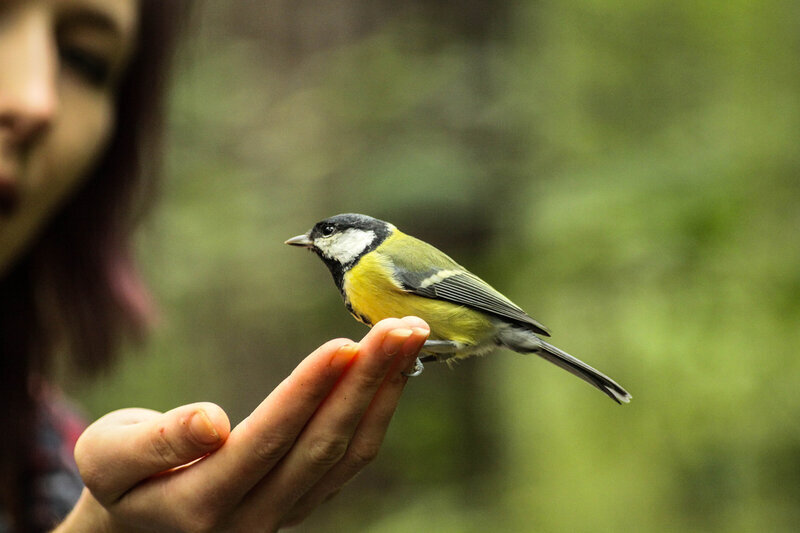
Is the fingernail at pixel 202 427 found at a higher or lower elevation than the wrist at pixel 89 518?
higher

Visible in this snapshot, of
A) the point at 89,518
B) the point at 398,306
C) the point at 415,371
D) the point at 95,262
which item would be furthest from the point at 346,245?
the point at 95,262

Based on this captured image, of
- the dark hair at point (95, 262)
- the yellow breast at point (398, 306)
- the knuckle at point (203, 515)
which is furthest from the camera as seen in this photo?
the dark hair at point (95, 262)

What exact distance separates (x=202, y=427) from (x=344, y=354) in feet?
0.76

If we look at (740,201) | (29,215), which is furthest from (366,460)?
(740,201)

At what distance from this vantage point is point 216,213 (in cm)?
338

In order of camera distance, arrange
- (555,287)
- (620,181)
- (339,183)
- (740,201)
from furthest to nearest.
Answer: (339,183), (555,287), (620,181), (740,201)

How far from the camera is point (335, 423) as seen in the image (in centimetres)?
107

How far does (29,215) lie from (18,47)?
429 mm

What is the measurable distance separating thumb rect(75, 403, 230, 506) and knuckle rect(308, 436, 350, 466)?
0.45 feet

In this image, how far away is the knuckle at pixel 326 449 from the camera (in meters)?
1.08

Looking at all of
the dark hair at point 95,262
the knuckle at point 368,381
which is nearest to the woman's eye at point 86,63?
the dark hair at point 95,262

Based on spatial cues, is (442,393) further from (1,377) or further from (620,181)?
(1,377)

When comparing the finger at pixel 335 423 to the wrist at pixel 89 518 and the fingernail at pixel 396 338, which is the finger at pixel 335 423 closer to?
the fingernail at pixel 396 338

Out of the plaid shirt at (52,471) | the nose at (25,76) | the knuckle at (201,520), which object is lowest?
the plaid shirt at (52,471)
